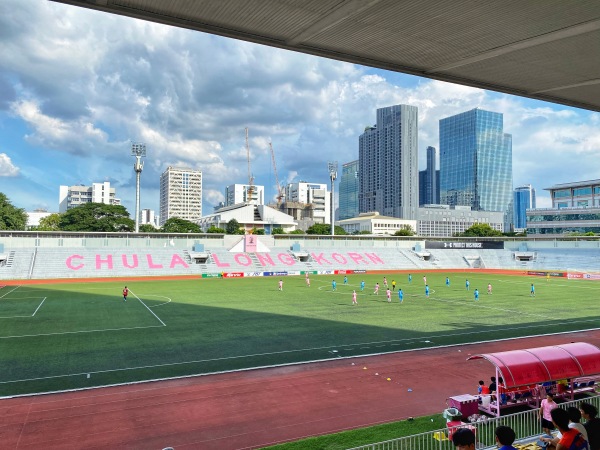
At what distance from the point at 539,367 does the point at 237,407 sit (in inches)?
364

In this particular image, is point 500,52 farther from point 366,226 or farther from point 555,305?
point 366,226

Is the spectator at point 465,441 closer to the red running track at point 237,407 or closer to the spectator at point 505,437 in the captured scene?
the spectator at point 505,437

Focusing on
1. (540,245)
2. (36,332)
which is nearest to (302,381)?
(36,332)

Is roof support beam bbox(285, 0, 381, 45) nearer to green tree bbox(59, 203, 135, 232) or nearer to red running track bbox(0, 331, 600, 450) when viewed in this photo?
red running track bbox(0, 331, 600, 450)

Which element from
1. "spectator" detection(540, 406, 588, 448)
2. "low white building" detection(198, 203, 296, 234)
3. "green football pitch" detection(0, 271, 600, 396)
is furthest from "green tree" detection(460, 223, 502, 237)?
"spectator" detection(540, 406, 588, 448)

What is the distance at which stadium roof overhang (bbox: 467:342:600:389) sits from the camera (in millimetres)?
12641

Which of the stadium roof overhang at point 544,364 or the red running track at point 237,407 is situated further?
the stadium roof overhang at point 544,364

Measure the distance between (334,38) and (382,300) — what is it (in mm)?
29827

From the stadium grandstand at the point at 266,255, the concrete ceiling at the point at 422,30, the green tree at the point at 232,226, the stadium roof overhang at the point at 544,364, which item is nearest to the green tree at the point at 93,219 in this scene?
Result: the green tree at the point at 232,226

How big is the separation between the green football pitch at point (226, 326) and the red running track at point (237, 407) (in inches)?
67.2

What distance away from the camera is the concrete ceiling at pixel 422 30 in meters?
11.5

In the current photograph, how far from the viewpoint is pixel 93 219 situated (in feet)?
363

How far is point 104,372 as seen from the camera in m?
17.8

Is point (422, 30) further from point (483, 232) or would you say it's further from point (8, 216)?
point (483, 232)
